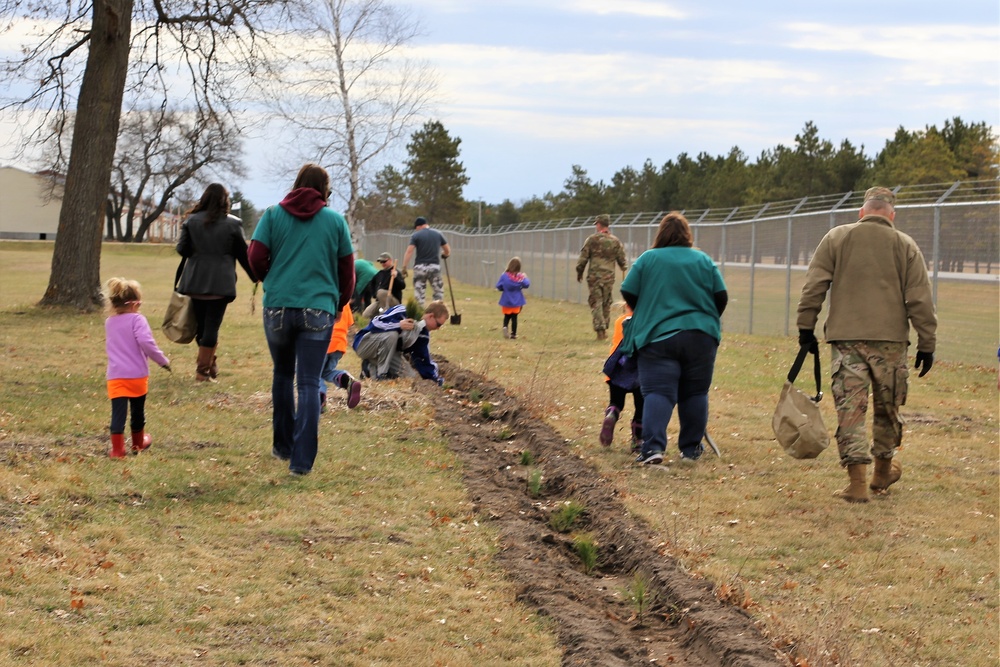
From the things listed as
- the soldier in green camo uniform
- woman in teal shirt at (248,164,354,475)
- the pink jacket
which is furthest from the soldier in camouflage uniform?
the soldier in green camo uniform

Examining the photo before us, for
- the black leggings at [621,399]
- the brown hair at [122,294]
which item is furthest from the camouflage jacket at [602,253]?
the brown hair at [122,294]

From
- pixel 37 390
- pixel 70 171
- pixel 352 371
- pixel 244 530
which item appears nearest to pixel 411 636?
pixel 244 530

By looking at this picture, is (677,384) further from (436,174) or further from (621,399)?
(436,174)

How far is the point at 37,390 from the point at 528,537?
5819 millimetres

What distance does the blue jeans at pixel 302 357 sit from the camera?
23.8 feet

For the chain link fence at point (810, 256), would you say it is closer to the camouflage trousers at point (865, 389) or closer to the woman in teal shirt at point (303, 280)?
the camouflage trousers at point (865, 389)

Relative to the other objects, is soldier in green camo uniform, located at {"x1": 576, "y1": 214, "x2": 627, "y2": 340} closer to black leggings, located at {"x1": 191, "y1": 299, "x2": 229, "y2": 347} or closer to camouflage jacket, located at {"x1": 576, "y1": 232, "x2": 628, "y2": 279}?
camouflage jacket, located at {"x1": 576, "y1": 232, "x2": 628, "y2": 279}

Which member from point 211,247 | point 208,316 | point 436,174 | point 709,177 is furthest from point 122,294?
point 436,174

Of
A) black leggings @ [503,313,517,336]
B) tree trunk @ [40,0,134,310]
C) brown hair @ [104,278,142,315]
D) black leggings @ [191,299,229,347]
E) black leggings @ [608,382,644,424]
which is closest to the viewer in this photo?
brown hair @ [104,278,142,315]

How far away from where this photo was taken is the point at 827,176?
5141cm

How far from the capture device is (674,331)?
26.9ft

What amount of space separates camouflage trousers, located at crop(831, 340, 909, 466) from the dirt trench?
1.51 metres

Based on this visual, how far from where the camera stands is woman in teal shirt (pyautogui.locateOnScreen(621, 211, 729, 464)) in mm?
8219

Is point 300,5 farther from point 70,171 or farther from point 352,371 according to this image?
point 352,371
